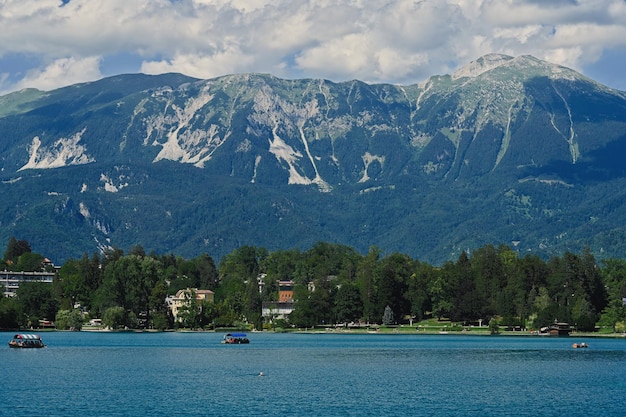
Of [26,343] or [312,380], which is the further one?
[26,343]

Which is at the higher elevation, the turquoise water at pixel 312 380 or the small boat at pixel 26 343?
the small boat at pixel 26 343

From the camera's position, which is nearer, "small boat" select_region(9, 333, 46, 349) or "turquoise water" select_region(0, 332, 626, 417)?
"turquoise water" select_region(0, 332, 626, 417)

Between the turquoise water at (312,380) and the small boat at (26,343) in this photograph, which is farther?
the small boat at (26,343)

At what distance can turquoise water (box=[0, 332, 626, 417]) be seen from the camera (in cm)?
9025

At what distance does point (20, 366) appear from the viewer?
124188 millimetres

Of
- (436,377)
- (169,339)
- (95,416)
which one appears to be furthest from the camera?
(169,339)

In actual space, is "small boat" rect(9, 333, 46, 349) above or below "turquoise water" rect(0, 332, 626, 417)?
above

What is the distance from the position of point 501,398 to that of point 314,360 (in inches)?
1603

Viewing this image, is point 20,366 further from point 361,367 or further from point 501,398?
point 501,398

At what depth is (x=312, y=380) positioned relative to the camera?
4350 inches

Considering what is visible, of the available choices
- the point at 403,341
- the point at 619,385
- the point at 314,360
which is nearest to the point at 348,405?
the point at 619,385

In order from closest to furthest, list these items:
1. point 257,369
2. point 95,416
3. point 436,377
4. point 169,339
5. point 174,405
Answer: point 95,416 < point 174,405 < point 436,377 < point 257,369 < point 169,339

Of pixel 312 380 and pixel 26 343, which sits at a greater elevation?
pixel 26 343

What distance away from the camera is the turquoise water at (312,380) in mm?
90250
